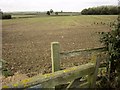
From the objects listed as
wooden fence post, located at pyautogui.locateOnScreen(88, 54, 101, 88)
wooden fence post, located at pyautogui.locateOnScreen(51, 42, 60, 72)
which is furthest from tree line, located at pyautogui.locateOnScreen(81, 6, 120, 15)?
wooden fence post, located at pyautogui.locateOnScreen(51, 42, 60, 72)

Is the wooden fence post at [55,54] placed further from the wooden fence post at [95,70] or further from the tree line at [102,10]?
the tree line at [102,10]

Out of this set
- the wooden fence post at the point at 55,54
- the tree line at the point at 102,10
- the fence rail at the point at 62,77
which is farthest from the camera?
the tree line at the point at 102,10

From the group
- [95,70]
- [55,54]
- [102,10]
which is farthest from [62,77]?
[102,10]

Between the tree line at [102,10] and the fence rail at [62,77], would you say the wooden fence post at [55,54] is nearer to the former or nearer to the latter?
the fence rail at [62,77]

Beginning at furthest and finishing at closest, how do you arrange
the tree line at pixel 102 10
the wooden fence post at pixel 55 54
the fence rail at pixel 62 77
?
1. the tree line at pixel 102 10
2. the wooden fence post at pixel 55 54
3. the fence rail at pixel 62 77

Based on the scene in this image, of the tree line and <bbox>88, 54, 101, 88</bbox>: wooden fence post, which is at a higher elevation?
the tree line

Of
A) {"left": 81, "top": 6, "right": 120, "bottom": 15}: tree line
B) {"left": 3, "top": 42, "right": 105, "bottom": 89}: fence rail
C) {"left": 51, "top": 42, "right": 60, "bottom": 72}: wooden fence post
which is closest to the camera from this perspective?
{"left": 3, "top": 42, "right": 105, "bottom": 89}: fence rail

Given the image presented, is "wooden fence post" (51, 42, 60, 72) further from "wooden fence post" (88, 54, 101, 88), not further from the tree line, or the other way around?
the tree line

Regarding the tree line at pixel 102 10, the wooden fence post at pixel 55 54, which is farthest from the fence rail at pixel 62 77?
the tree line at pixel 102 10

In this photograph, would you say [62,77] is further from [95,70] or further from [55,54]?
[95,70]

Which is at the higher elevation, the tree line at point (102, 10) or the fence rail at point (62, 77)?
the tree line at point (102, 10)

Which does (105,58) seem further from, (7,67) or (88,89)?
(7,67)

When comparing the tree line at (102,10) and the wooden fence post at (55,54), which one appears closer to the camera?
the wooden fence post at (55,54)

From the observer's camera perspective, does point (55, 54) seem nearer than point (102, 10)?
Yes
